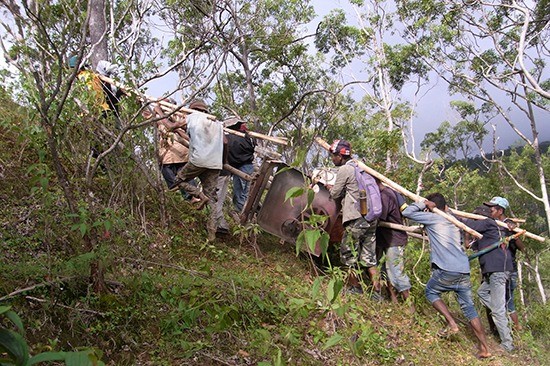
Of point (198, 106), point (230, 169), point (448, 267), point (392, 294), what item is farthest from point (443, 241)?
point (198, 106)

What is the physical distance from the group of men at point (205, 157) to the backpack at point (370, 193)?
4.89 ft

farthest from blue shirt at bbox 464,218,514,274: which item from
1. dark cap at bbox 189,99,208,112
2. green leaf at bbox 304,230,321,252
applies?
green leaf at bbox 304,230,321,252

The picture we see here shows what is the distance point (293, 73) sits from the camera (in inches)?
645

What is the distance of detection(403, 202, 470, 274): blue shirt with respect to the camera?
548cm

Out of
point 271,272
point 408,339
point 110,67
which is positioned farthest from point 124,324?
point 110,67

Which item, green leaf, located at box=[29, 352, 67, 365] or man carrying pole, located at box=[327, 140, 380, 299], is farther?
man carrying pole, located at box=[327, 140, 380, 299]

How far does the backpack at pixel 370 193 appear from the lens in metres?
5.59

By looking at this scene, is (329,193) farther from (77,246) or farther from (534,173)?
(534,173)

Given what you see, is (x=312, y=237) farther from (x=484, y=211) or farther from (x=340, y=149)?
(x=484, y=211)

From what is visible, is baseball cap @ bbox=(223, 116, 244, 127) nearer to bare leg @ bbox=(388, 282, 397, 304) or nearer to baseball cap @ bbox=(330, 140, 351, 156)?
baseball cap @ bbox=(330, 140, 351, 156)

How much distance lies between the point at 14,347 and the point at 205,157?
4.53m

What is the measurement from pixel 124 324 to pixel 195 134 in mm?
2465

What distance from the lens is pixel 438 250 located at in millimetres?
5551

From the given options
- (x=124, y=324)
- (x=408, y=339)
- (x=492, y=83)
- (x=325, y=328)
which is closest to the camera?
(x=124, y=324)
